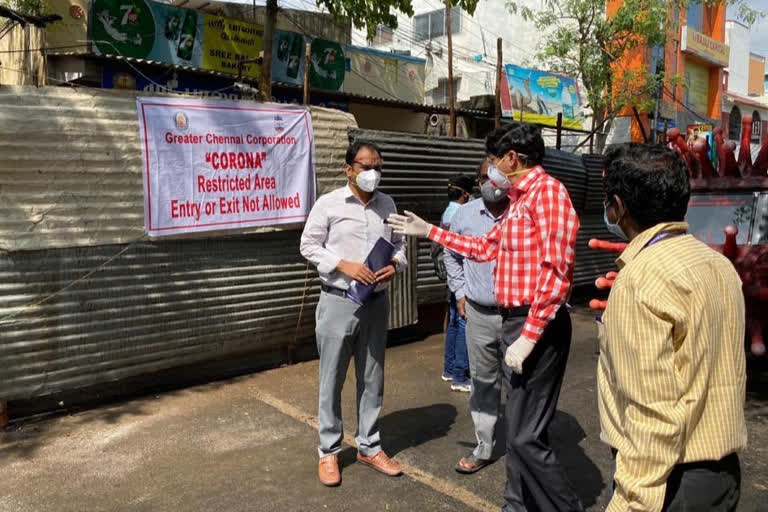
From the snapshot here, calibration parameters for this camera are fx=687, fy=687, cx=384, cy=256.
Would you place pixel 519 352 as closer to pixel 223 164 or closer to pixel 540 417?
pixel 540 417

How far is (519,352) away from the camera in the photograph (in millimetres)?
2992

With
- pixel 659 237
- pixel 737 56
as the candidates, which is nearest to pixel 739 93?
pixel 737 56

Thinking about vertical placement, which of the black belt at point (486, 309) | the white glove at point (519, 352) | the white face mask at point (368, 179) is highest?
the white face mask at point (368, 179)

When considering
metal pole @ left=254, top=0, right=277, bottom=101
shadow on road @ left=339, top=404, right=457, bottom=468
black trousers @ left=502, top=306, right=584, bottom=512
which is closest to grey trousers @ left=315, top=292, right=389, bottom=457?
shadow on road @ left=339, top=404, right=457, bottom=468

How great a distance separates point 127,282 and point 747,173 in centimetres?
597

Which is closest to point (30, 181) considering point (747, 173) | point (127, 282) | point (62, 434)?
point (127, 282)

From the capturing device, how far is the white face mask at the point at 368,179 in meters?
4.05

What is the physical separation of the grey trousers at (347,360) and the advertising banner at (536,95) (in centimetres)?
1514

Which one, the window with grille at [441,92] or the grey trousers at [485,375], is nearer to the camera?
the grey trousers at [485,375]

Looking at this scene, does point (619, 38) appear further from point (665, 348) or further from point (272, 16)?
point (665, 348)

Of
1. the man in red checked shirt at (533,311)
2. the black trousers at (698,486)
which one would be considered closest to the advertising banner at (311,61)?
the man in red checked shirt at (533,311)

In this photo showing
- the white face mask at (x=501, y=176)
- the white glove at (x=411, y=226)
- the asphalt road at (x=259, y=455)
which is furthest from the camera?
the asphalt road at (x=259, y=455)

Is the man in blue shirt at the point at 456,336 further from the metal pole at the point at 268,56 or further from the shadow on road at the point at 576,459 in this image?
the metal pole at the point at 268,56

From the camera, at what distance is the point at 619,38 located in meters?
18.1
